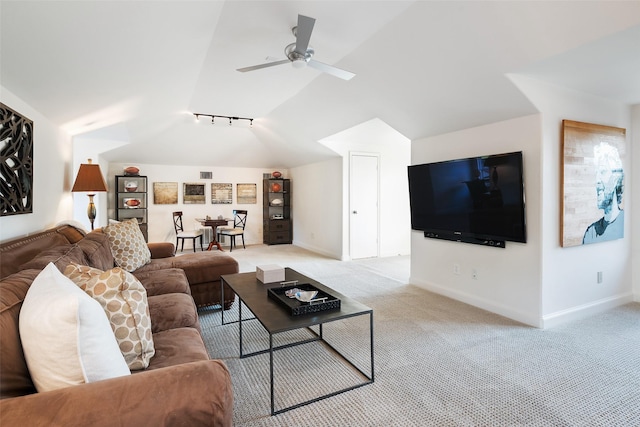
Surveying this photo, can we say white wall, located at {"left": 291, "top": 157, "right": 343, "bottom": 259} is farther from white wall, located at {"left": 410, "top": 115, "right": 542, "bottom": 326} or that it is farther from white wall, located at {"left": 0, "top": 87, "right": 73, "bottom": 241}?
white wall, located at {"left": 0, "top": 87, "right": 73, "bottom": 241}

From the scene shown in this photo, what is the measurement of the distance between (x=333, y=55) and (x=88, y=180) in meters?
3.28

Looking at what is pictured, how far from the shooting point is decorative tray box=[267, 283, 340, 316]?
1902mm

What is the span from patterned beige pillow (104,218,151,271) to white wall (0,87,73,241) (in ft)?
1.92

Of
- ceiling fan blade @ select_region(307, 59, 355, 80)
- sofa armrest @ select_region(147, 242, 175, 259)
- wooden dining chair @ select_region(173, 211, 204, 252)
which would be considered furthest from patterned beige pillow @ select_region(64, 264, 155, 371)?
wooden dining chair @ select_region(173, 211, 204, 252)

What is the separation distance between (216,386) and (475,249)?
10.4 ft

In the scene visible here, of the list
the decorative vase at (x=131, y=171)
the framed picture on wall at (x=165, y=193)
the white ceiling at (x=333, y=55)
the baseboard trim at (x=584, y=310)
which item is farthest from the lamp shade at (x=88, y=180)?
the baseboard trim at (x=584, y=310)

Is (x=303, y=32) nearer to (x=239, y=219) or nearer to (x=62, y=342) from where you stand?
(x=62, y=342)

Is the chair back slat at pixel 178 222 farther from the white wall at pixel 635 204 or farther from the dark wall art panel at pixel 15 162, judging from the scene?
the white wall at pixel 635 204

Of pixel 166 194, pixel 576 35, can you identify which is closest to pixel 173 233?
pixel 166 194

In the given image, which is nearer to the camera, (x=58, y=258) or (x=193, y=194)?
(x=58, y=258)

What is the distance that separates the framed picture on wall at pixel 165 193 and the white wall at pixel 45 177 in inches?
132

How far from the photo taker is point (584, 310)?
3.14 m

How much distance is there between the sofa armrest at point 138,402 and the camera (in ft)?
2.68

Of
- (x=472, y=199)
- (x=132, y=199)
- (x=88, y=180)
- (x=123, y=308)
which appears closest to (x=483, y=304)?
(x=472, y=199)
